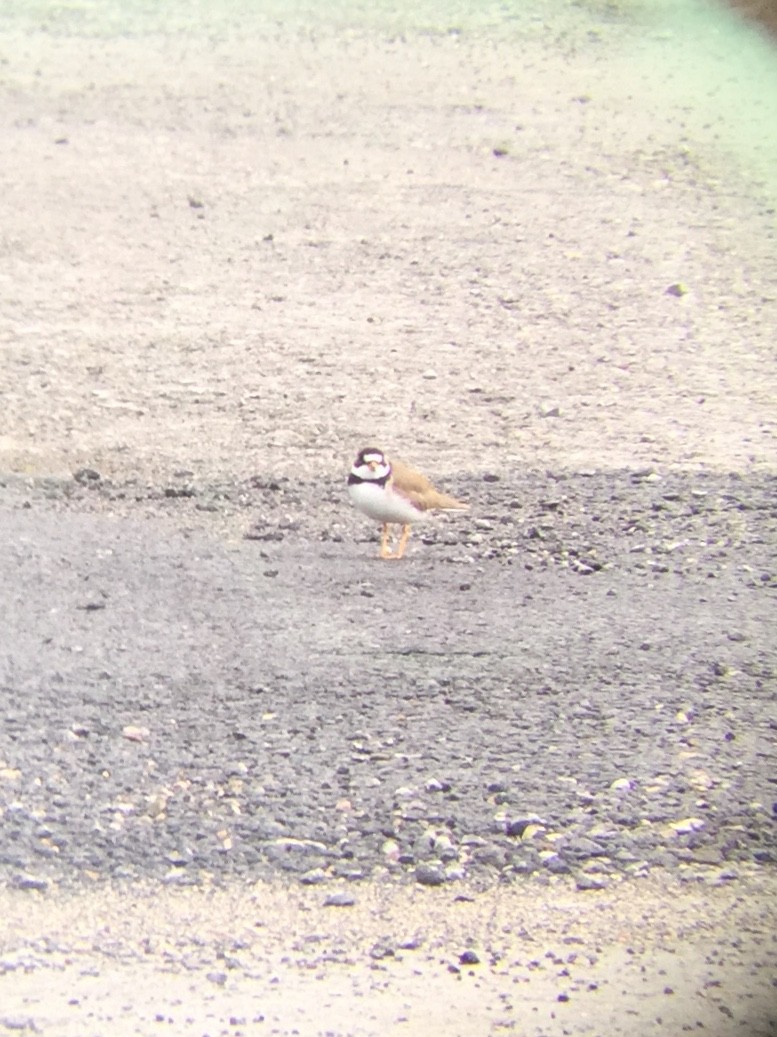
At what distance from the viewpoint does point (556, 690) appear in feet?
19.1

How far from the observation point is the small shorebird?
7207 millimetres

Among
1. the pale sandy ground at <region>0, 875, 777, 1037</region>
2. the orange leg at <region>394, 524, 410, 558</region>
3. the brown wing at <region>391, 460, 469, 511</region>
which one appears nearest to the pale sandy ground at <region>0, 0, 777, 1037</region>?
the pale sandy ground at <region>0, 875, 777, 1037</region>

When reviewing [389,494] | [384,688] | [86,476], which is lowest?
[86,476]

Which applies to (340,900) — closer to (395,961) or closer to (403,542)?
(395,961)

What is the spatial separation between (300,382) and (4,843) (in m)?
5.29

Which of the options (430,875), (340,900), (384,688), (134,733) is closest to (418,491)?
(384,688)

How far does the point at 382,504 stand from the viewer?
7191 millimetres

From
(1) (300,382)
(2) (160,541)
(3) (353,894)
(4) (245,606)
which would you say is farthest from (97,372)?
(3) (353,894)

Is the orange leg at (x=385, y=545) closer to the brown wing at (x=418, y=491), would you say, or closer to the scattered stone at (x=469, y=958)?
the brown wing at (x=418, y=491)

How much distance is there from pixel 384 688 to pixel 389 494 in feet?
5.16

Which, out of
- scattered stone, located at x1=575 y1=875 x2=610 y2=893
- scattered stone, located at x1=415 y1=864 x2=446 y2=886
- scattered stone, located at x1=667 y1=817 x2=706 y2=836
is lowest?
scattered stone, located at x1=415 y1=864 x2=446 y2=886

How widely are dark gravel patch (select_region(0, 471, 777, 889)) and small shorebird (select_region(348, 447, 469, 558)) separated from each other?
178 millimetres

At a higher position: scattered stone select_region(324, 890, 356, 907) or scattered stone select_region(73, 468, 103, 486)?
scattered stone select_region(324, 890, 356, 907)

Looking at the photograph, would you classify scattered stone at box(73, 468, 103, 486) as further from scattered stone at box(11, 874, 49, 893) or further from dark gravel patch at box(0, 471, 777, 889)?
scattered stone at box(11, 874, 49, 893)
